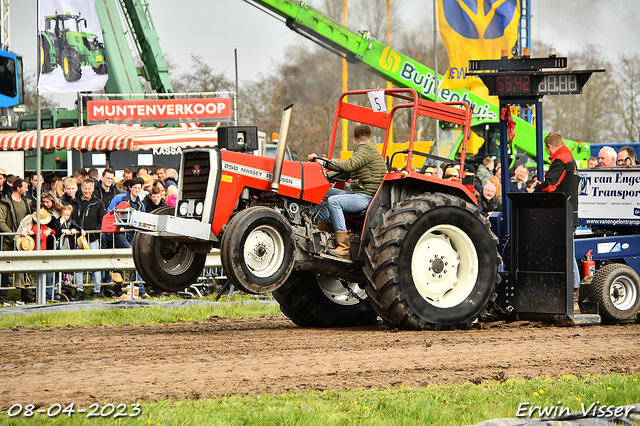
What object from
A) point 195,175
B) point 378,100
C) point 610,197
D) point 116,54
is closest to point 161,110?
point 116,54

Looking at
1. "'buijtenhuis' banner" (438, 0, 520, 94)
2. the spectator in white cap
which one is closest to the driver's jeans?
the spectator in white cap

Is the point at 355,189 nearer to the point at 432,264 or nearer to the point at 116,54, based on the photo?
the point at 432,264

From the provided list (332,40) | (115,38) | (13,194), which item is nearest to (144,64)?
(115,38)

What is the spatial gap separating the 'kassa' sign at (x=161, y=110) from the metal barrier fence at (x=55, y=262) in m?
11.1

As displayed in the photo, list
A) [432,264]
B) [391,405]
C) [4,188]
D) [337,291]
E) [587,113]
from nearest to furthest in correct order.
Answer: [391,405] < [432,264] < [337,291] < [4,188] < [587,113]

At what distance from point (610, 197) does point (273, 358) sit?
569 cm

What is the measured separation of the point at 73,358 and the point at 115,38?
22616 mm

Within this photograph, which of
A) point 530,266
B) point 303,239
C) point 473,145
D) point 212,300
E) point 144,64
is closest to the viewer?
point 303,239

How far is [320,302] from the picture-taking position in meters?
9.38

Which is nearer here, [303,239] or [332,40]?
[303,239]

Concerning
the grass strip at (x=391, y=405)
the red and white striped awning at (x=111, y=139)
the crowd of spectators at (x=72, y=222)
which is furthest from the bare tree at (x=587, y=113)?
the grass strip at (x=391, y=405)

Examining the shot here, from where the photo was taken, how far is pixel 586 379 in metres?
5.92

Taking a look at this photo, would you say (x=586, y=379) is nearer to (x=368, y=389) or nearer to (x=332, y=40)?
(x=368, y=389)

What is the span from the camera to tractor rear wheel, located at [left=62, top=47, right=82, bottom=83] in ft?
67.7
